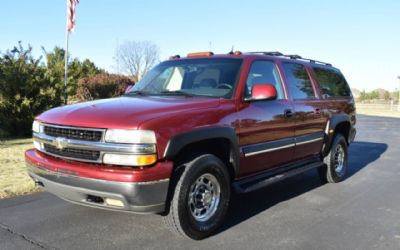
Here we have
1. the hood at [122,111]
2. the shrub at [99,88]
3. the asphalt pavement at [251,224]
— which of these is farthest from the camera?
the shrub at [99,88]

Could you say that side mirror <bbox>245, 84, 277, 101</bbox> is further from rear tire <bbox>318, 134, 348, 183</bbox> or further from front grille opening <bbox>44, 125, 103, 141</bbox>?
rear tire <bbox>318, 134, 348, 183</bbox>

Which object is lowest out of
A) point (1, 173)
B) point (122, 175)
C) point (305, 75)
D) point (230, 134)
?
point (1, 173)

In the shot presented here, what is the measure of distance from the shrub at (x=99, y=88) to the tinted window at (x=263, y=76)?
1221 cm

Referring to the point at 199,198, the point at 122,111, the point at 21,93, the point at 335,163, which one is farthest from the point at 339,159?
the point at 21,93

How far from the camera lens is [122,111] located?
421 centimetres

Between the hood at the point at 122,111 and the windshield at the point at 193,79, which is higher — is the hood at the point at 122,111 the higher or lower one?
the lower one

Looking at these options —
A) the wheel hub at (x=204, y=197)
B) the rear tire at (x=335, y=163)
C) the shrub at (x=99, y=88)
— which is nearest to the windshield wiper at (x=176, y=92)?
the wheel hub at (x=204, y=197)

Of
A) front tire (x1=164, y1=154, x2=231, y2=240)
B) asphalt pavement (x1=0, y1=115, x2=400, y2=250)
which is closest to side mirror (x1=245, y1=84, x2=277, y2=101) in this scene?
front tire (x1=164, y1=154, x2=231, y2=240)

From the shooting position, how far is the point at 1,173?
727cm

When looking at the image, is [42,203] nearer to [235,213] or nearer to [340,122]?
[235,213]

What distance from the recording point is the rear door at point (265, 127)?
5043 mm

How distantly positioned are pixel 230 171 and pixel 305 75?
2.49 metres

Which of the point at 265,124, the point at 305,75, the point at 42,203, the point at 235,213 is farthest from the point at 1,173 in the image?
the point at 305,75

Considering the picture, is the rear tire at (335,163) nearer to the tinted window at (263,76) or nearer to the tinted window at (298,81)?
the tinted window at (298,81)
